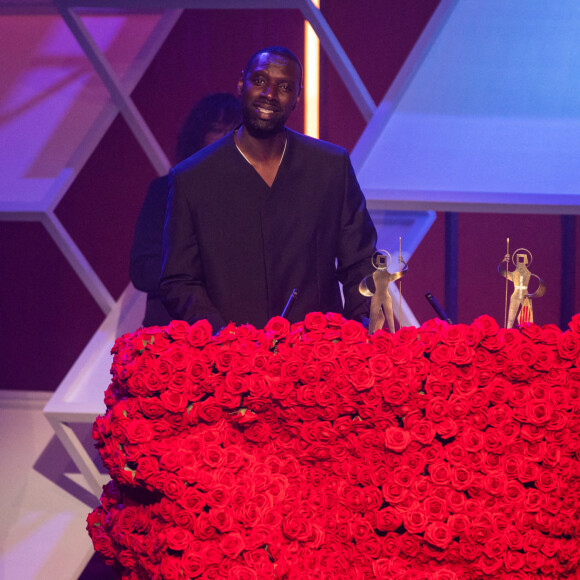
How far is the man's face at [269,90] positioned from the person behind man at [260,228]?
0.22 feet

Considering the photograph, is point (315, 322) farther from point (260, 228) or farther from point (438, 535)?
point (260, 228)

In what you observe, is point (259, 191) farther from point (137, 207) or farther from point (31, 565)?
point (137, 207)

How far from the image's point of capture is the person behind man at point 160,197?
2.13 m

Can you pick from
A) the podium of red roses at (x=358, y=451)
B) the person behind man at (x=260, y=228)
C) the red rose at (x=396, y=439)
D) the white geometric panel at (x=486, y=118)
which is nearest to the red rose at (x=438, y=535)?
the podium of red roses at (x=358, y=451)

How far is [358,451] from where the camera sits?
3.58 ft

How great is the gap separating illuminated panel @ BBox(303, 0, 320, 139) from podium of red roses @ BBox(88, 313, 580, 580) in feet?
6.47

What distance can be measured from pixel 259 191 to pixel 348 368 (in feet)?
1.80

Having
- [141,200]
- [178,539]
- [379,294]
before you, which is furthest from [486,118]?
[141,200]

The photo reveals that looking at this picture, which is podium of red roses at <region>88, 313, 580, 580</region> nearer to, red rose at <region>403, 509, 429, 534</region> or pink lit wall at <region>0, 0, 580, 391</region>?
red rose at <region>403, 509, 429, 534</region>

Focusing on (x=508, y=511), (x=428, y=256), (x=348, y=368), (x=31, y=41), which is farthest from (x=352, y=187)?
(x=31, y=41)

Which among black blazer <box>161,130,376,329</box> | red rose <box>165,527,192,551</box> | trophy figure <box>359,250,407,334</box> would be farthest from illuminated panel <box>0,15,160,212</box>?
red rose <box>165,527,192,551</box>

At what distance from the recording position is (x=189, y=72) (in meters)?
3.00

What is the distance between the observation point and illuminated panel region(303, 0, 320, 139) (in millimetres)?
2918

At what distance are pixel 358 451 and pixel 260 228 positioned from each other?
56cm
